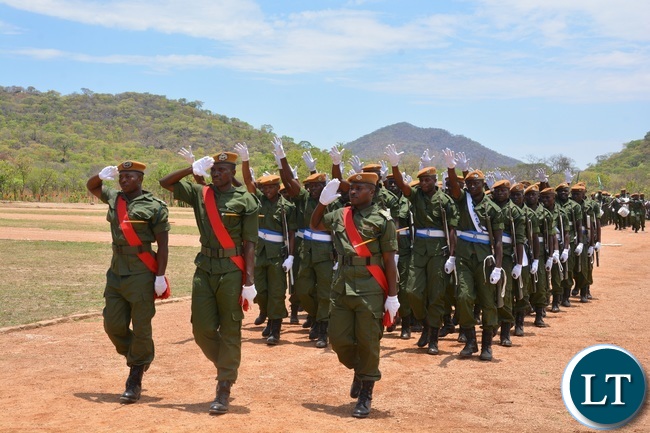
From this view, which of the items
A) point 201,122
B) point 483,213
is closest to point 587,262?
point 483,213

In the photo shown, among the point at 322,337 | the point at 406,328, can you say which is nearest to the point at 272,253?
the point at 322,337

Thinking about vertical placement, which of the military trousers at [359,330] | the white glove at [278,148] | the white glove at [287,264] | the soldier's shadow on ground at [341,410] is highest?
the white glove at [278,148]

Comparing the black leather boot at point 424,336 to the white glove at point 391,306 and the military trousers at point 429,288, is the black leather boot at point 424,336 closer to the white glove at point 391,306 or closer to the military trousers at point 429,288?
the military trousers at point 429,288

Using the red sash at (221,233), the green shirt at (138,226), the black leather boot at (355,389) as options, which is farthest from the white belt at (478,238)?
the green shirt at (138,226)

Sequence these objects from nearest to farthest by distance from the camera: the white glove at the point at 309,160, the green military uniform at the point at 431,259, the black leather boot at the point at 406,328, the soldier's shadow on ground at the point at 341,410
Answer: the soldier's shadow on ground at the point at 341,410, the green military uniform at the point at 431,259, the black leather boot at the point at 406,328, the white glove at the point at 309,160

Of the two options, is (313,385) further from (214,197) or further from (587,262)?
(587,262)

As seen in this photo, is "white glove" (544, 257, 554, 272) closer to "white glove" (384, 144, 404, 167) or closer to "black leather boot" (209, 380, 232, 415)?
"white glove" (384, 144, 404, 167)

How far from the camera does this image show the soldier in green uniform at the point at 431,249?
10.6m

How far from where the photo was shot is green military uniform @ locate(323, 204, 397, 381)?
765cm

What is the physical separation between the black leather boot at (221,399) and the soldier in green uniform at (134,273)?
945mm

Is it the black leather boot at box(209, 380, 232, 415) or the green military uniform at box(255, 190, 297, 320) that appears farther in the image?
the green military uniform at box(255, 190, 297, 320)

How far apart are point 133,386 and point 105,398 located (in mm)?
362

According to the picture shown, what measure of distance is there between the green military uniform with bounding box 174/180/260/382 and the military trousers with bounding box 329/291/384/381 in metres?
0.97

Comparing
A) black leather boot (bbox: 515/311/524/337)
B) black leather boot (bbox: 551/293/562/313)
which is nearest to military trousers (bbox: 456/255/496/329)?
black leather boot (bbox: 515/311/524/337)
